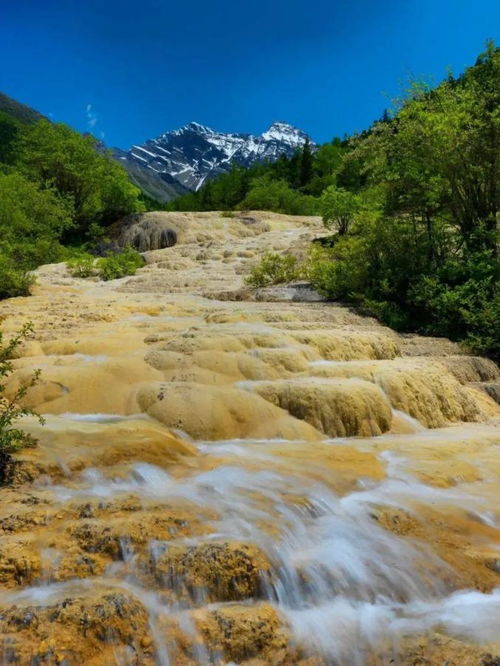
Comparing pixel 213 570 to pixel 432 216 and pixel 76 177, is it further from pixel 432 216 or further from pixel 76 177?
pixel 76 177

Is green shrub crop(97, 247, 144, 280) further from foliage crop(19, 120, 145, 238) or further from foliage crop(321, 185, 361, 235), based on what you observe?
foliage crop(19, 120, 145, 238)

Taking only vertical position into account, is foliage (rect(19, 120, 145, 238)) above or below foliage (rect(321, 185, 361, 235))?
above

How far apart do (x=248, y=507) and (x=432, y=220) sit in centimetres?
1337

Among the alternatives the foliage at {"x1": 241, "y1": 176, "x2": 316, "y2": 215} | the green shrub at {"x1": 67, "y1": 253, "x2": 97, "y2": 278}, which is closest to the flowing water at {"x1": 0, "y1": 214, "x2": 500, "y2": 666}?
the green shrub at {"x1": 67, "y1": 253, "x2": 97, "y2": 278}

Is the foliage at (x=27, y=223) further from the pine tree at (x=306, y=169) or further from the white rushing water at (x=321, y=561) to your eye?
the pine tree at (x=306, y=169)

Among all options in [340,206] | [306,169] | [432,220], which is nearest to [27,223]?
[340,206]

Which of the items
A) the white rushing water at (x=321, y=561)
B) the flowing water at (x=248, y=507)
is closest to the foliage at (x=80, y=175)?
the flowing water at (x=248, y=507)

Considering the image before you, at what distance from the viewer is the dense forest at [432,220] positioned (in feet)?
42.4

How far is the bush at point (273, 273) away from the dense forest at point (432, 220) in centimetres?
6

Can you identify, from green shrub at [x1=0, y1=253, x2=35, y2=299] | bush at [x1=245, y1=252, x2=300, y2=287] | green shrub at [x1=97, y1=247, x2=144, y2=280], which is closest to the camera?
green shrub at [x1=0, y1=253, x2=35, y2=299]

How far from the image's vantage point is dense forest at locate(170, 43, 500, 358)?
12938 millimetres

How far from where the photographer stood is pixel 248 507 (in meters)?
4.42

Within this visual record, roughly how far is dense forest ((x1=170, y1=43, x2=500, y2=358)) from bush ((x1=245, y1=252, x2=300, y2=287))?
63mm

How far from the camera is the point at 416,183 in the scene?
49.3 ft
